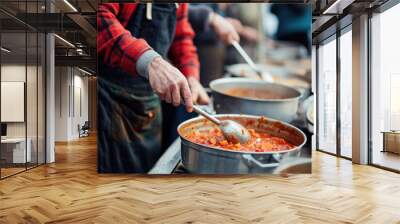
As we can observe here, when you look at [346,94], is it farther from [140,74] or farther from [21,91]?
[21,91]

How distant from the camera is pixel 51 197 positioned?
14.0 ft

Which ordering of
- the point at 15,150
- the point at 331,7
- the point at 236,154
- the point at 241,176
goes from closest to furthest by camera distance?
the point at 236,154 < the point at 241,176 < the point at 15,150 < the point at 331,7

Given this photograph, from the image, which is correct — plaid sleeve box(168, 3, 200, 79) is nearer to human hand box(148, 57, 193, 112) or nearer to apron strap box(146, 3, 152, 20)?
human hand box(148, 57, 193, 112)

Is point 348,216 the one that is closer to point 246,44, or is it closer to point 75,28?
point 246,44

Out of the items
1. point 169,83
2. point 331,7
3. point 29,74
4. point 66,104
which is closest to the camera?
point 169,83

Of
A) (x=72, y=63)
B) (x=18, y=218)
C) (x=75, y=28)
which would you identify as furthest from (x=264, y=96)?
(x=72, y=63)

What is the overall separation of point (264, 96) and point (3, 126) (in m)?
3.87

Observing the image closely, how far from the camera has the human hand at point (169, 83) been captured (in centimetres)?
536

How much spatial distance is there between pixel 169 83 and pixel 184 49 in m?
0.54

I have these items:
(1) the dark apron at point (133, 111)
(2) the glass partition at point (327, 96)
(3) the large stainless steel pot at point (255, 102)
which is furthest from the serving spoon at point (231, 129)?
(2) the glass partition at point (327, 96)

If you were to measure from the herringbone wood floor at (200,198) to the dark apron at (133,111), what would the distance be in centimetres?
31

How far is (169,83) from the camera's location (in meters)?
5.38

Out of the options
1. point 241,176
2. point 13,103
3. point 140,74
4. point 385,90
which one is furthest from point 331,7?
point 13,103

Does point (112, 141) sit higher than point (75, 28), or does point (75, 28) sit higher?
point (75, 28)
